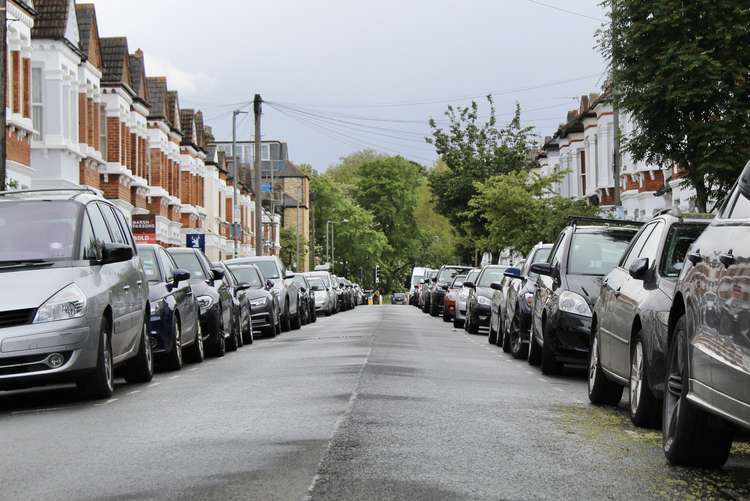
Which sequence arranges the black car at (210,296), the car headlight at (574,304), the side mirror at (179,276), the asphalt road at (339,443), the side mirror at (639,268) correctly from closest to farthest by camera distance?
1. the asphalt road at (339,443)
2. the side mirror at (639,268)
3. the car headlight at (574,304)
4. the side mirror at (179,276)
5. the black car at (210,296)

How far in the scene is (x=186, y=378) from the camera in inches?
620

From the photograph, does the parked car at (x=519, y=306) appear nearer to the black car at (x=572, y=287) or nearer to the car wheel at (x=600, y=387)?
the black car at (x=572, y=287)

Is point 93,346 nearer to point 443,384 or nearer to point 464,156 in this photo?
point 443,384

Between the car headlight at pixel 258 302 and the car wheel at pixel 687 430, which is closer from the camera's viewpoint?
the car wheel at pixel 687 430

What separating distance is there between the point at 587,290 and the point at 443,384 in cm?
269

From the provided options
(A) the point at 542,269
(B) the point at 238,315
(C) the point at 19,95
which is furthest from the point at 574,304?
(C) the point at 19,95

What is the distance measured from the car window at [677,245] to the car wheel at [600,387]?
1.54 meters

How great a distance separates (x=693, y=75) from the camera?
22016mm

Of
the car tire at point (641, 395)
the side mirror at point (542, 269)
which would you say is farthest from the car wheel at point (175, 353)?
the car tire at point (641, 395)

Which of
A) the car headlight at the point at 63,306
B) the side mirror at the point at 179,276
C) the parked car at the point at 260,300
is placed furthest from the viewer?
the parked car at the point at 260,300

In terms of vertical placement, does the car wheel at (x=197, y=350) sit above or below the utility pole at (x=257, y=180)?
below

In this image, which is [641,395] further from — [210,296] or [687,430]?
[210,296]

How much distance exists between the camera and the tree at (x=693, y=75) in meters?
22.0

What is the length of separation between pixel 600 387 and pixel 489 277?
61.7 ft
